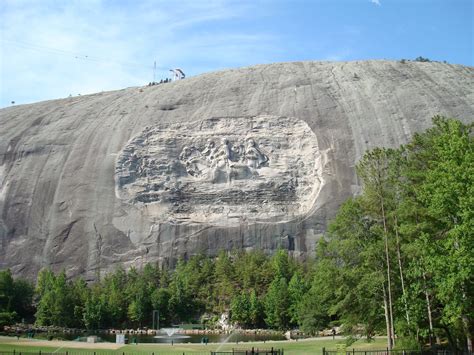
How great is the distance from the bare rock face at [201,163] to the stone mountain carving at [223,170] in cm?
14

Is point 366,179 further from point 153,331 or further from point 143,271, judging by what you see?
point 143,271

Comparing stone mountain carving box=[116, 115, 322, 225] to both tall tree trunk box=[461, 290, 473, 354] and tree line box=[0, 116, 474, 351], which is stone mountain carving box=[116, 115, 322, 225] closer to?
tree line box=[0, 116, 474, 351]

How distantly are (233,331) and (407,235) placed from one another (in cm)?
3348

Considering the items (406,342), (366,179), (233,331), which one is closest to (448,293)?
(406,342)

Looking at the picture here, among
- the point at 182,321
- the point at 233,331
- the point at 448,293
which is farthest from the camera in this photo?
the point at 182,321

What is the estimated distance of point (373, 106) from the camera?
7400cm

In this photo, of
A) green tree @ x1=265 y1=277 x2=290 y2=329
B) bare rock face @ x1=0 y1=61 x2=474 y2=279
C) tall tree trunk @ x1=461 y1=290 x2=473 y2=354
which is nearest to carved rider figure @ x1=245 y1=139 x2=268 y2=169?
bare rock face @ x1=0 y1=61 x2=474 y2=279

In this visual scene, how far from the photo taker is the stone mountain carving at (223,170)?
222 feet

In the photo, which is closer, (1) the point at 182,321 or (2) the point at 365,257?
(2) the point at 365,257

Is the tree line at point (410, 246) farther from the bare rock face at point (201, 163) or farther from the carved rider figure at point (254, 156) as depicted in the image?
the carved rider figure at point (254, 156)

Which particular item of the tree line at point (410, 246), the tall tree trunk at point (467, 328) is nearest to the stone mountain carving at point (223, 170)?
the tree line at point (410, 246)

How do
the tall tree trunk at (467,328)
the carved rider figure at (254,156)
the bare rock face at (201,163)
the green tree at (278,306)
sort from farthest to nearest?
the carved rider figure at (254,156), the bare rock face at (201,163), the green tree at (278,306), the tall tree trunk at (467,328)

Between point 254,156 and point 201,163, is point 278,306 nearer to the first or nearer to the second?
point 254,156

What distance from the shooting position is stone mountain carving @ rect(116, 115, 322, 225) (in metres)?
67.6
